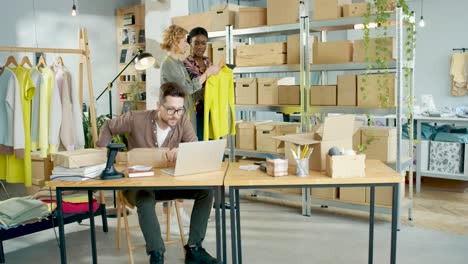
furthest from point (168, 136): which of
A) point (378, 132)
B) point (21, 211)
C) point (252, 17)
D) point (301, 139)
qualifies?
point (252, 17)

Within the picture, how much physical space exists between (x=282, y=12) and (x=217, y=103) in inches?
45.0

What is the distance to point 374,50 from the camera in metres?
4.20

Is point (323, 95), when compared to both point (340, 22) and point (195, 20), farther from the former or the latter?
point (195, 20)

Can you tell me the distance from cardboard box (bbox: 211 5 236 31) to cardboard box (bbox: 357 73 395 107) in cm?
158

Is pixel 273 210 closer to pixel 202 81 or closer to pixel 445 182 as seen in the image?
pixel 202 81

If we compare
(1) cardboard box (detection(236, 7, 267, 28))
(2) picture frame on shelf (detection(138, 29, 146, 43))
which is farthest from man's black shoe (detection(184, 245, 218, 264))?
(2) picture frame on shelf (detection(138, 29, 146, 43))

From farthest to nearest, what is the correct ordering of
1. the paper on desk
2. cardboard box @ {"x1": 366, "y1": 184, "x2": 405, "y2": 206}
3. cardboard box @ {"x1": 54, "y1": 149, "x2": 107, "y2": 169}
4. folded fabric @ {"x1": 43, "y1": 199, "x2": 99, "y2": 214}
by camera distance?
cardboard box @ {"x1": 366, "y1": 184, "x2": 405, "y2": 206} < folded fabric @ {"x1": 43, "y1": 199, "x2": 99, "y2": 214} < the paper on desk < cardboard box @ {"x1": 54, "y1": 149, "x2": 107, "y2": 169}

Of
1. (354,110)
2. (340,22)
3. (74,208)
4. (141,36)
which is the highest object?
(141,36)

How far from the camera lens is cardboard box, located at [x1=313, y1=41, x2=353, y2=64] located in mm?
4406

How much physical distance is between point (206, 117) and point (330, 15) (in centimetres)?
146

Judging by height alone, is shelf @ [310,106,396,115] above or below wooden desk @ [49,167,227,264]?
above

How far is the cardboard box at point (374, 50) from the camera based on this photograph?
411 centimetres

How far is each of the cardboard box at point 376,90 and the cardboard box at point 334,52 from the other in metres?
0.27

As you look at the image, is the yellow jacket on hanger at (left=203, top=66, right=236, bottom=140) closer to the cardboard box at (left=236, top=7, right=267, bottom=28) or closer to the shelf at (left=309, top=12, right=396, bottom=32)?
the cardboard box at (left=236, top=7, right=267, bottom=28)
